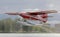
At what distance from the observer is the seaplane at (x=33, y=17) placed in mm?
4746

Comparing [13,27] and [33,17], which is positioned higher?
[33,17]

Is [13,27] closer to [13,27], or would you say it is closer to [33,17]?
[13,27]

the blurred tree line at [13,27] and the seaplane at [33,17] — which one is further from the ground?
the seaplane at [33,17]

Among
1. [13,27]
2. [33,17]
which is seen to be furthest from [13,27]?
[33,17]

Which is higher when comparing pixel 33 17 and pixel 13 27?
pixel 33 17

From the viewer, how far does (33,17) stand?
4.79 m

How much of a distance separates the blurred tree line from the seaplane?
0.09 metres

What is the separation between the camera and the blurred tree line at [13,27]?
4.76 m

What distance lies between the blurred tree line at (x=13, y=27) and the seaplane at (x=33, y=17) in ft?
0.28

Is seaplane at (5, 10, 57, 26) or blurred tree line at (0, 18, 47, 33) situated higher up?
seaplane at (5, 10, 57, 26)

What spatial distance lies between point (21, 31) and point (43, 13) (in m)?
0.61

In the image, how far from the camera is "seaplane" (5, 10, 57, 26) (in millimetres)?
4746

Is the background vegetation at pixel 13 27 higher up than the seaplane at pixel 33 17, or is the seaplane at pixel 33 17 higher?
the seaplane at pixel 33 17

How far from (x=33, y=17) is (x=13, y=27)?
48cm
